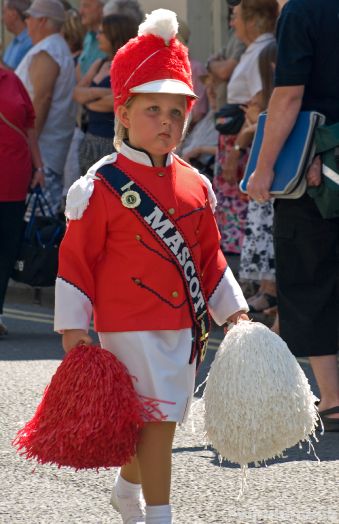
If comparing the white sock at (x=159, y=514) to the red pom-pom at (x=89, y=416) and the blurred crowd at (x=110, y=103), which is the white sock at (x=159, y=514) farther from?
the blurred crowd at (x=110, y=103)

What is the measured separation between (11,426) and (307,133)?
170 centimetres

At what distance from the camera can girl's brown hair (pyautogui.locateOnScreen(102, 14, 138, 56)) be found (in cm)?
959

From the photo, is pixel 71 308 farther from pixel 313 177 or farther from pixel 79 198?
pixel 313 177

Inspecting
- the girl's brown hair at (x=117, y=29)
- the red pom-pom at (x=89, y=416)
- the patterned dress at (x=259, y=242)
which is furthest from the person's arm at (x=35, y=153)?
the red pom-pom at (x=89, y=416)

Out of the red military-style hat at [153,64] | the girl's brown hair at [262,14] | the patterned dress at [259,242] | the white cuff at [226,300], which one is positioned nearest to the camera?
the red military-style hat at [153,64]

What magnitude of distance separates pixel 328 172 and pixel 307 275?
1.49 feet

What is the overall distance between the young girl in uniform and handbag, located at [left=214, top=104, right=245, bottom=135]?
512cm

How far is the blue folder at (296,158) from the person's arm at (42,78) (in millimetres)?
4859

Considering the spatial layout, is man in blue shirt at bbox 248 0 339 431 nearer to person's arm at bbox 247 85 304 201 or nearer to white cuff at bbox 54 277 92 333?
A: person's arm at bbox 247 85 304 201

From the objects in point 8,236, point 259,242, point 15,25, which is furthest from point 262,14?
point 15,25

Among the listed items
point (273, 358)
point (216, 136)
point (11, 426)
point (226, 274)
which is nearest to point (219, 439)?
point (273, 358)

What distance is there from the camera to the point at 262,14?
8969mm

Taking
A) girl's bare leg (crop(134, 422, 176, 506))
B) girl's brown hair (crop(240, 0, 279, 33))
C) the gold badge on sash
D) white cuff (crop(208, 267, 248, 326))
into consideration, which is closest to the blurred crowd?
girl's brown hair (crop(240, 0, 279, 33))

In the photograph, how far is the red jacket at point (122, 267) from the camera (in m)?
4.21
